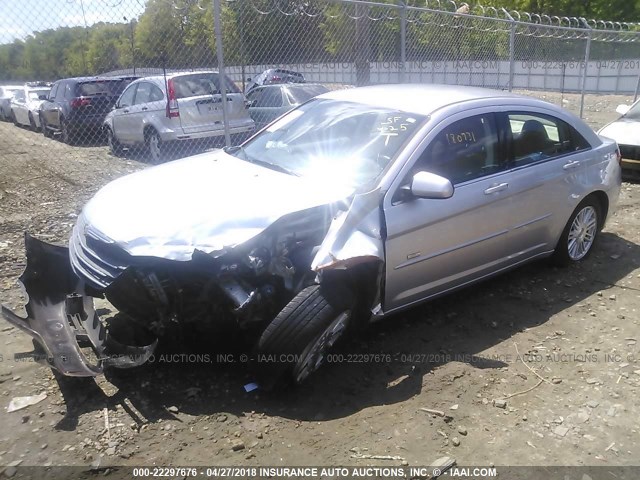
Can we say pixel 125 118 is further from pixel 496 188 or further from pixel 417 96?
pixel 496 188

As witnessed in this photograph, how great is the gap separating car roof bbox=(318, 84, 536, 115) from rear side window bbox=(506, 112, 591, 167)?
0.18 meters

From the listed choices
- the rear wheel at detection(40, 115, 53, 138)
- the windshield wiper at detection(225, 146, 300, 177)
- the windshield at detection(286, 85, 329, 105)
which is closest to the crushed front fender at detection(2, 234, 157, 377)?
the windshield wiper at detection(225, 146, 300, 177)

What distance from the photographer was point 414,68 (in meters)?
12.1

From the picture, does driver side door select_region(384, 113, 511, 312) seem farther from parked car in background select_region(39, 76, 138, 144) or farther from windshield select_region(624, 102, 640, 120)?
parked car in background select_region(39, 76, 138, 144)

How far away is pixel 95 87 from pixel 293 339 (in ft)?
39.8

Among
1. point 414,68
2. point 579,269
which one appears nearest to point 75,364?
point 579,269

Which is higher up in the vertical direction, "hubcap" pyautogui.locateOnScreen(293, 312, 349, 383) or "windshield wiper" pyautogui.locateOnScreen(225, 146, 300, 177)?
"windshield wiper" pyautogui.locateOnScreen(225, 146, 300, 177)

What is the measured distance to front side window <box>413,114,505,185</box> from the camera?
3.88 meters

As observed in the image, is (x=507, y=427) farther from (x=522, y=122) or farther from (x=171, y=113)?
(x=171, y=113)

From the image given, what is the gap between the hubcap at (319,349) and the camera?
319 centimetres

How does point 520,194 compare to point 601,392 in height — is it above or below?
above

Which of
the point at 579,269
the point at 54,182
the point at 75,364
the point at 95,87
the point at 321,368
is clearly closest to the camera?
the point at 75,364

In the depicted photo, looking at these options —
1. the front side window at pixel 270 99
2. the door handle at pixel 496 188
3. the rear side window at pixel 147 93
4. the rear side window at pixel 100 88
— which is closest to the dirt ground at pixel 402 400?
the door handle at pixel 496 188

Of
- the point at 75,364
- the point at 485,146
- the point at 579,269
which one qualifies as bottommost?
the point at 579,269
